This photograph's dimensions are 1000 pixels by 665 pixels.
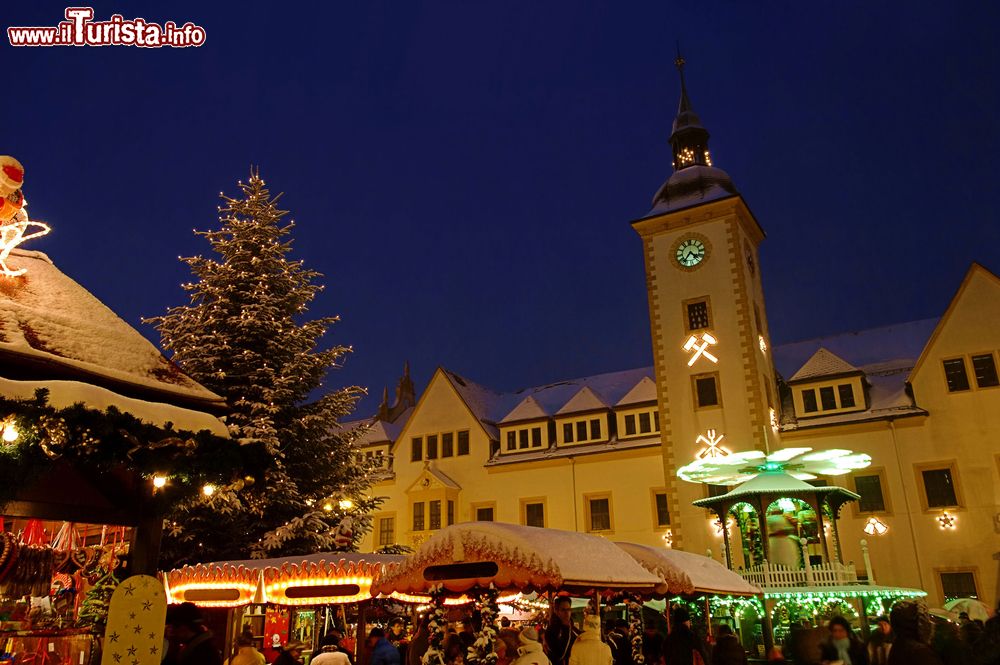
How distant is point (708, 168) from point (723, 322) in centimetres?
825

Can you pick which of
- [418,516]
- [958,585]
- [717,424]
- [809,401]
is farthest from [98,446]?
[418,516]

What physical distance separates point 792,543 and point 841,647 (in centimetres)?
1498

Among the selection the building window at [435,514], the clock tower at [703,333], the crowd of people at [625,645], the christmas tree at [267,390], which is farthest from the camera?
the building window at [435,514]

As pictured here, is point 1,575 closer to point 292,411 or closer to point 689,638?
point 292,411

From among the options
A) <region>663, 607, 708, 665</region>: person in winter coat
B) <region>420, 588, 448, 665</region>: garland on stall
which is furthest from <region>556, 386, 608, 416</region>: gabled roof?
<region>420, 588, 448, 665</region>: garland on stall

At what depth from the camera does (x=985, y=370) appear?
2838cm

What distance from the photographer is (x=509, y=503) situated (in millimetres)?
36031

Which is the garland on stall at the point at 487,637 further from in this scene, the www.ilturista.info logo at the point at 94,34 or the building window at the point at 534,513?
the building window at the point at 534,513

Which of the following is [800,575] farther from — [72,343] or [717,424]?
[72,343]

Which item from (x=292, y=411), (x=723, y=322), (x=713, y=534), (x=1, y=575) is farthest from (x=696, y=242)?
(x=1, y=575)

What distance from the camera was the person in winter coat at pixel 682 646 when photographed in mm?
11925

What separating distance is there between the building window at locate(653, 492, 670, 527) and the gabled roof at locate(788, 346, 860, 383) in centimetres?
744

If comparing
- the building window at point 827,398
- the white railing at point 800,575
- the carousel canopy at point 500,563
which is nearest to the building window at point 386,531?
the white railing at point 800,575

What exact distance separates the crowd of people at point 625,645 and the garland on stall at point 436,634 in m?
0.08
